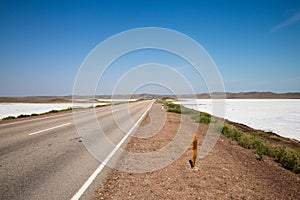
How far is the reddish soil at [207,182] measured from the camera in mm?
4430

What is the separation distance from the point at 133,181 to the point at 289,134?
595 inches

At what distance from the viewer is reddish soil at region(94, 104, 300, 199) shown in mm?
4430

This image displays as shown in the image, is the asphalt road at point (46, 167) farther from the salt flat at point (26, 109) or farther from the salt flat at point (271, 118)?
the salt flat at point (26, 109)

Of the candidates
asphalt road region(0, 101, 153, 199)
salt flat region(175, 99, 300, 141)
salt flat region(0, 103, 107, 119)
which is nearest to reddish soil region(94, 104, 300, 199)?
asphalt road region(0, 101, 153, 199)

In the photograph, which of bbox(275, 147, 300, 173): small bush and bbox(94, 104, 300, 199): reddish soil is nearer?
bbox(94, 104, 300, 199): reddish soil

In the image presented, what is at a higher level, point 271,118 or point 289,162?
point 289,162

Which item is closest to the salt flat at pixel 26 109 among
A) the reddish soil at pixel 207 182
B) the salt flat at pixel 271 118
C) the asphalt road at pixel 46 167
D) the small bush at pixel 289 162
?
the asphalt road at pixel 46 167

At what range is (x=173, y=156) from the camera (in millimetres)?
7301

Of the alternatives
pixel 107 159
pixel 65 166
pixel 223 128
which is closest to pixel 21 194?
pixel 65 166

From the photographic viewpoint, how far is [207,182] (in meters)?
5.12

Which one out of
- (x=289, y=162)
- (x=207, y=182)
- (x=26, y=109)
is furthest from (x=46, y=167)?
(x=26, y=109)

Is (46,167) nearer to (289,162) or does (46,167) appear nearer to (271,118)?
(289,162)

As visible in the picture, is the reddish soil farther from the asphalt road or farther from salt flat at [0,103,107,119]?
salt flat at [0,103,107,119]

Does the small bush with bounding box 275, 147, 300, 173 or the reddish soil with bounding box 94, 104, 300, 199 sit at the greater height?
the reddish soil with bounding box 94, 104, 300, 199
